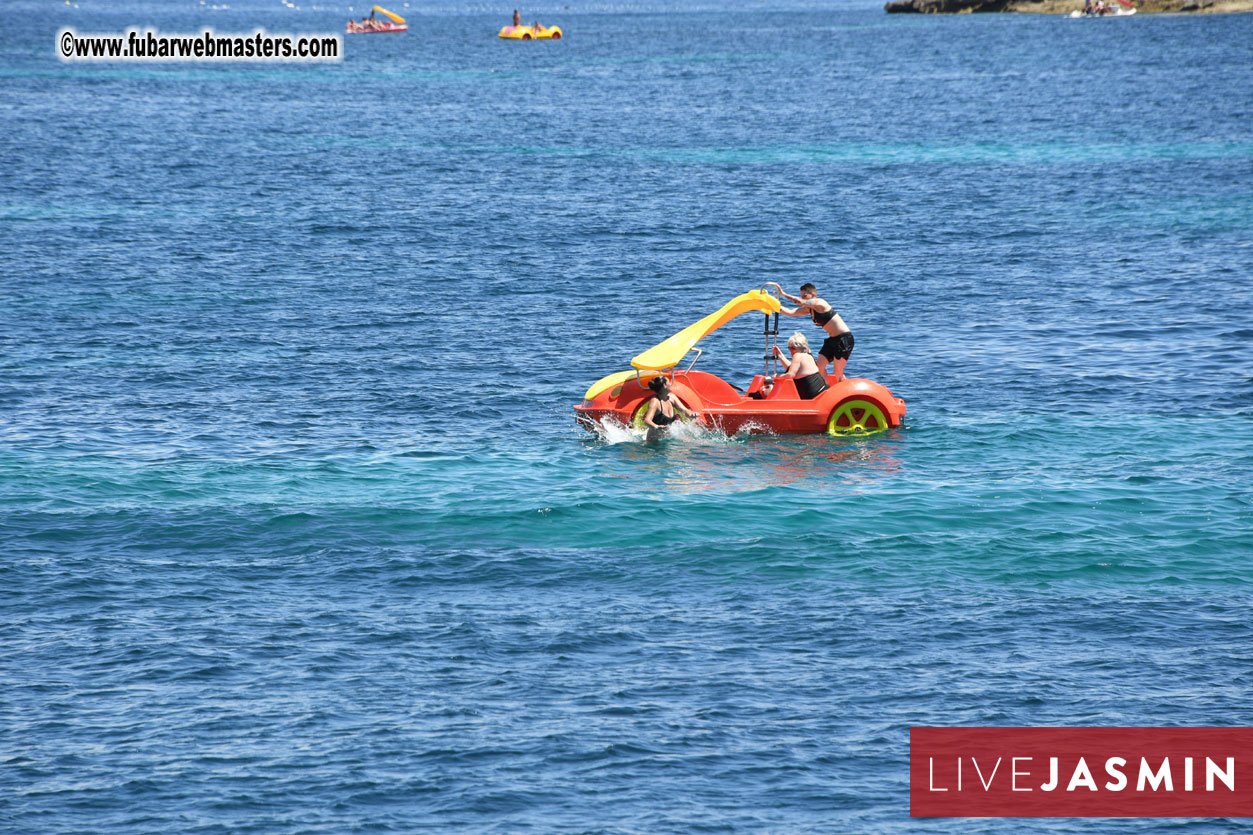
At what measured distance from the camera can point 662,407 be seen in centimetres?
2414

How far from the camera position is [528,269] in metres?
41.3

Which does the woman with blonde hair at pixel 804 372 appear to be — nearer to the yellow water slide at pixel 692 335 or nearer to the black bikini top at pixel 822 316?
the yellow water slide at pixel 692 335

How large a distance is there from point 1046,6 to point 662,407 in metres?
169

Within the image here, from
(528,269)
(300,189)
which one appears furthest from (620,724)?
(300,189)

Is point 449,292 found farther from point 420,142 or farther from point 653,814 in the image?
point 420,142

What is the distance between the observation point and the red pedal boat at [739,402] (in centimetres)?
2456

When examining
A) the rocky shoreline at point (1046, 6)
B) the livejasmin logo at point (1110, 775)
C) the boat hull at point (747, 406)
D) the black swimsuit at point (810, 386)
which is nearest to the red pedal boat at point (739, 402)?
the boat hull at point (747, 406)

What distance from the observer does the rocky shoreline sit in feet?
538

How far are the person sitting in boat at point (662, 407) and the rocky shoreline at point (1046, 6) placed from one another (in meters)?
161

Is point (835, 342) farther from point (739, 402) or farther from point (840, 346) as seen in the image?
point (739, 402)

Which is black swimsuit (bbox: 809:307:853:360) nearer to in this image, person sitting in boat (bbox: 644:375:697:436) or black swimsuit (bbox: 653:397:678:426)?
person sitting in boat (bbox: 644:375:697:436)

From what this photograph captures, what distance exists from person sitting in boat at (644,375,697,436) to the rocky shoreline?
161 meters

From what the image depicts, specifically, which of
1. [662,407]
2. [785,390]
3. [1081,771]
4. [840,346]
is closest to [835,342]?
[840,346]

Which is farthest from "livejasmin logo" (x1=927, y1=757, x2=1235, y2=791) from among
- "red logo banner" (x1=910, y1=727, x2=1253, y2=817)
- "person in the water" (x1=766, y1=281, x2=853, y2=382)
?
"person in the water" (x1=766, y1=281, x2=853, y2=382)
